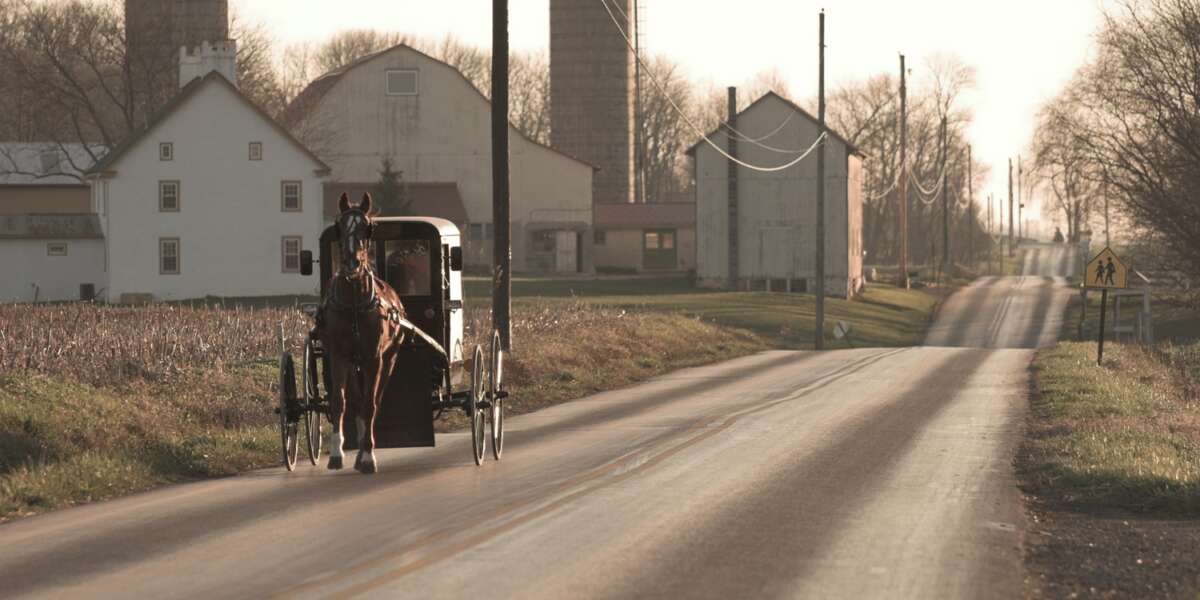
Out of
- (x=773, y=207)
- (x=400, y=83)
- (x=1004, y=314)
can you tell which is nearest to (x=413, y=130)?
(x=400, y=83)

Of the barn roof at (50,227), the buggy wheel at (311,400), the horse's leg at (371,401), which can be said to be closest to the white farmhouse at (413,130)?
the barn roof at (50,227)

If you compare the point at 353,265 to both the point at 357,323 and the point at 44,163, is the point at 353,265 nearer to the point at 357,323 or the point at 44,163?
the point at 357,323

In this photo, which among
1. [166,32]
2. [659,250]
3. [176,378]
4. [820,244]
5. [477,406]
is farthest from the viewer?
[659,250]

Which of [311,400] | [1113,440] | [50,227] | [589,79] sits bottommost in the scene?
[1113,440]

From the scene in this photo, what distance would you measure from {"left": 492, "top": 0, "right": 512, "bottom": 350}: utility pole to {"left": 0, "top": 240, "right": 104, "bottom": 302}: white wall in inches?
1508

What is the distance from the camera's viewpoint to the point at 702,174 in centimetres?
8012

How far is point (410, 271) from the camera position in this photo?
1647cm

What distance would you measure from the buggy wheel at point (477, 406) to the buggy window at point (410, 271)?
0.99 meters

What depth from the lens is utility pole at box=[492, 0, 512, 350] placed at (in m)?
28.6

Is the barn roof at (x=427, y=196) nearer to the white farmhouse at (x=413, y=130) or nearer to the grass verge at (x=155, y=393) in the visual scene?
the white farmhouse at (x=413, y=130)

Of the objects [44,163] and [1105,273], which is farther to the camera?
[44,163]

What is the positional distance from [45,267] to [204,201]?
23.5 ft

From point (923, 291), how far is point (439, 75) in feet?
103

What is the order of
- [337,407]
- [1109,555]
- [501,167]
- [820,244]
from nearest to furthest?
[1109,555], [337,407], [501,167], [820,244]
